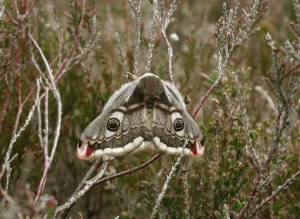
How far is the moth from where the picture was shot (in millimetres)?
2295

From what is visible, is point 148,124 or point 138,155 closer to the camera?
point 148,124

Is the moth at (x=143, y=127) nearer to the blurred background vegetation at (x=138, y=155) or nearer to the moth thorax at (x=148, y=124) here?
the moth thorax at (x=148, y=124)

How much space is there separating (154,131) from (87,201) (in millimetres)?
2076

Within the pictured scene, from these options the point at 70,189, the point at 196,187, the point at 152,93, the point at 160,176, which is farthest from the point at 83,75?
the point at 152,93

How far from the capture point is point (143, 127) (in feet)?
7.73

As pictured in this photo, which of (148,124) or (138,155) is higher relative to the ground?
(138,155)

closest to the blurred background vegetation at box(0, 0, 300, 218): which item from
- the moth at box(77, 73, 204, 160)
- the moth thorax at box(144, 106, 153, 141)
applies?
the moth at box(77, 73, 204, 160)

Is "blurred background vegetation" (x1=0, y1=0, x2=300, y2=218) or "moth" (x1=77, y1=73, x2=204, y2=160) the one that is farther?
"blurred background vegetation" (x1=0, y1=0, x2=300, y2=218)

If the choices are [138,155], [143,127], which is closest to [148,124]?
[143,127]

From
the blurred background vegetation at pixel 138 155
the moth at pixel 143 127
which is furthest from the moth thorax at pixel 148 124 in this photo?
the blurred background vegetation at pixel 138 155

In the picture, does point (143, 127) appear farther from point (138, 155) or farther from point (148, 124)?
point (138, 155)

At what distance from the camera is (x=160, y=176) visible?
363 centimetres

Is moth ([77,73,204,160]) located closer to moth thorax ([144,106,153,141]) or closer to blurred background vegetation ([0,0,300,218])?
moth thorax ([144,106,153,141])

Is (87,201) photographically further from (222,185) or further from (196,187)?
(222,185)
